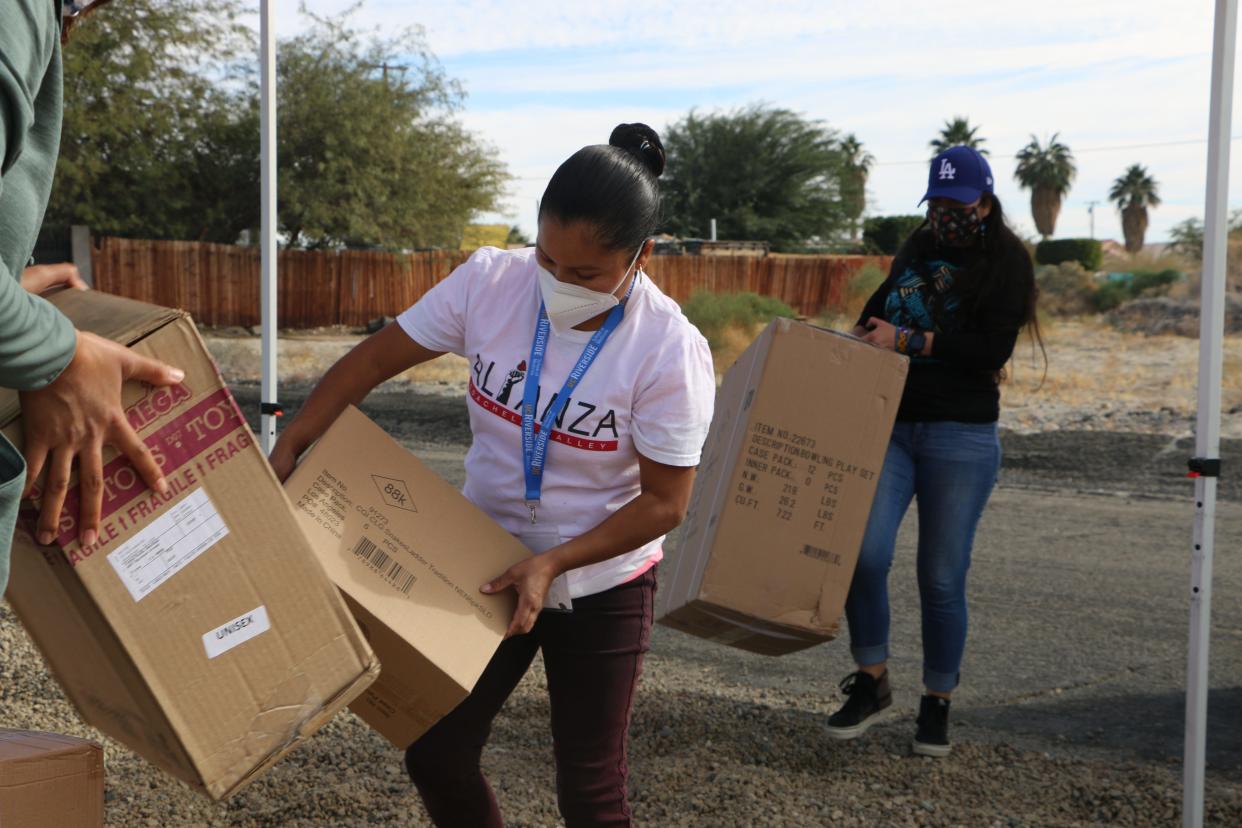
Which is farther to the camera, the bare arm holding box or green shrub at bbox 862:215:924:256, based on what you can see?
green shrub at bbox 862:215:924:256

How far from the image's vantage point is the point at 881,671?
4.08 m

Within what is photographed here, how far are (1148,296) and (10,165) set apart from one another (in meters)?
30.2

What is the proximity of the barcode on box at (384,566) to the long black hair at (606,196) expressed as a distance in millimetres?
653

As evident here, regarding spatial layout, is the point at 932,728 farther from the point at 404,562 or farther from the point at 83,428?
the point at 83,428

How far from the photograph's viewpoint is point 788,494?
315 cm

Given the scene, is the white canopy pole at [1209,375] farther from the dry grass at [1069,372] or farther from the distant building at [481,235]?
the distant building at [481,235]

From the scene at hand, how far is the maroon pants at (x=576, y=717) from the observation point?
7.79 ft

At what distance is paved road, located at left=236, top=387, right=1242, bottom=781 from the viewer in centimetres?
428

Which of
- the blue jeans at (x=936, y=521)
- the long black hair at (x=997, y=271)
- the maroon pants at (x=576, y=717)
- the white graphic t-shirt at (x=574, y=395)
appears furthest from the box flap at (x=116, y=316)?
the long black hair at (x=997, y=271)

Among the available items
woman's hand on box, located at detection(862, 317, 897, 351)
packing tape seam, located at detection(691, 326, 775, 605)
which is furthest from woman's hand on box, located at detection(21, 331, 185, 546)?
woman's hand on box, located at detection(862, 317, 897, 351)

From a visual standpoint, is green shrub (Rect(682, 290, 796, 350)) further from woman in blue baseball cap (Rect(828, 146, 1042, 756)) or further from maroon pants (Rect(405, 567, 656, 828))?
maroon pants (Rect(405, 567, 656, 828))

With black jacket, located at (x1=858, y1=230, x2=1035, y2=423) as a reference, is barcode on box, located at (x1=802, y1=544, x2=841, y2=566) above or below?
below

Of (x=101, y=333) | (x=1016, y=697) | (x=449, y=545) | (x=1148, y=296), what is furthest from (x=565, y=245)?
(x=1148, y=296)

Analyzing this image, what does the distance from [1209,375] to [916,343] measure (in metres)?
0.92
